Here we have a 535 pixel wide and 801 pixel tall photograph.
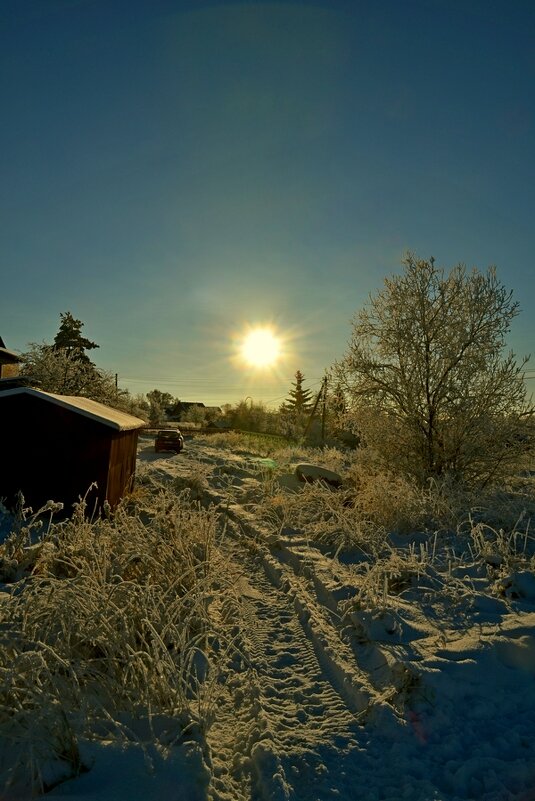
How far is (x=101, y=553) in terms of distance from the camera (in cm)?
478

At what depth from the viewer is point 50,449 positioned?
30.7 ft

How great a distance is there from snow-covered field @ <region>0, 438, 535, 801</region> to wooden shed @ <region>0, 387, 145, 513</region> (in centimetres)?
486

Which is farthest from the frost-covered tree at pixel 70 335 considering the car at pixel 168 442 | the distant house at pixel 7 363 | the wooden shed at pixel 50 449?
the wooden shed at pixel 50 449

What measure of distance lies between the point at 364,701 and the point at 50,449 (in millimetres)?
7987

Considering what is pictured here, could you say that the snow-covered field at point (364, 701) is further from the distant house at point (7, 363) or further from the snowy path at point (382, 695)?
the distant house at point (7, 363)

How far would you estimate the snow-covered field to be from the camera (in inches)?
98.2

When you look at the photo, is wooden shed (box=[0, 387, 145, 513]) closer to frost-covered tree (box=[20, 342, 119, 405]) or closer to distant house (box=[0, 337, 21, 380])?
frost-covered tree (box=[20, 342, 119, 405])

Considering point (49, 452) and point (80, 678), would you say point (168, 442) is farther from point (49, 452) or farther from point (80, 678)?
point (80, 678)

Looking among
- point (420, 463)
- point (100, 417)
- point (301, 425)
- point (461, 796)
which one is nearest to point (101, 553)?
point (461, 796)

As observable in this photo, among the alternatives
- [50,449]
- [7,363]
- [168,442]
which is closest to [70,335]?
[7,363]

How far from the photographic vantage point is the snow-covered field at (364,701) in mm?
2494

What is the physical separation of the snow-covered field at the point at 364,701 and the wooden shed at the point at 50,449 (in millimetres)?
4861

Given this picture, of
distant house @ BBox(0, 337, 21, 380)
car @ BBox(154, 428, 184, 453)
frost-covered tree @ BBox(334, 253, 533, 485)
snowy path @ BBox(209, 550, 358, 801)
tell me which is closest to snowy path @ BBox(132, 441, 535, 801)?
snowy path @ BBox(209, 550, 358, 801)

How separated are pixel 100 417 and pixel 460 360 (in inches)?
305
